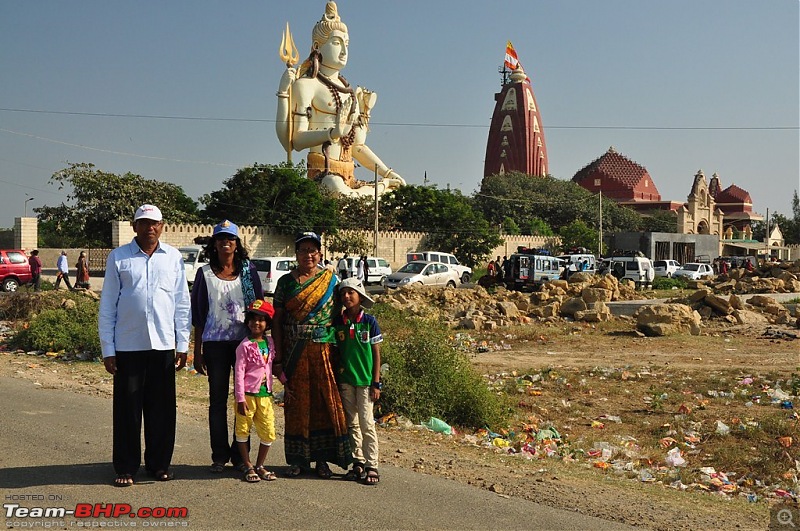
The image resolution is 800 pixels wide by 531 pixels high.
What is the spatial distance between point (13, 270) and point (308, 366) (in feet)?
69.4

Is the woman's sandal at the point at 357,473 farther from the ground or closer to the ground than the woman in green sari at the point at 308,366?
closer to the ground

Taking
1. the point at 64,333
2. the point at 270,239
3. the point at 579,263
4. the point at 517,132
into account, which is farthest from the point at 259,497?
the point at 517,132

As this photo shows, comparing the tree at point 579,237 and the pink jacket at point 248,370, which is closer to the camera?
the pink jacket at point 248,370

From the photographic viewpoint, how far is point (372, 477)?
16.8 feet

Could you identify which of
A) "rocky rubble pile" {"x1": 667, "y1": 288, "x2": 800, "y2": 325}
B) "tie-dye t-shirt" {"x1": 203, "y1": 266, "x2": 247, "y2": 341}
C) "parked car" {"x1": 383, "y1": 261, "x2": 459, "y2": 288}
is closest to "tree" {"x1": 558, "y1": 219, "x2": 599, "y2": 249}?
"parked car" {"x1": 383, "y1": 261, "x2": 459, "y2": 288}

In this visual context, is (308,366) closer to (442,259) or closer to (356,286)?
(356,286)

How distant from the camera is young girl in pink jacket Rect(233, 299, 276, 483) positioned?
5.06 m

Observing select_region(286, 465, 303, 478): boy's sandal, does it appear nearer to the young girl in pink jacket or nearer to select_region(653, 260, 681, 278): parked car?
the young girl in pink jacket

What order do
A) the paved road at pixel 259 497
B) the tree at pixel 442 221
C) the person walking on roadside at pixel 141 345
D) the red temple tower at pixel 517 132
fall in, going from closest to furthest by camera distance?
the paved road at pixel 259 497
the person walking on roadside at pixel 141 345
the tree at pixel 442 221
the red temple tower at pixel 517 132

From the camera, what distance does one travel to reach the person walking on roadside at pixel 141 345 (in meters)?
4.98

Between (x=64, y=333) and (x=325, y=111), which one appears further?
(x=325, y=111)

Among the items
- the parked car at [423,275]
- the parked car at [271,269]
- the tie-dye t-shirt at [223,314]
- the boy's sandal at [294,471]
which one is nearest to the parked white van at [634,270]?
the parked car at [423,275]

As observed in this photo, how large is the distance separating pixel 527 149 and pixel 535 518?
3308 inches

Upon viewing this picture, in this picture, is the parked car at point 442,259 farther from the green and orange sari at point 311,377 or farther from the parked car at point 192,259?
the green and orange sari at point 311,377
